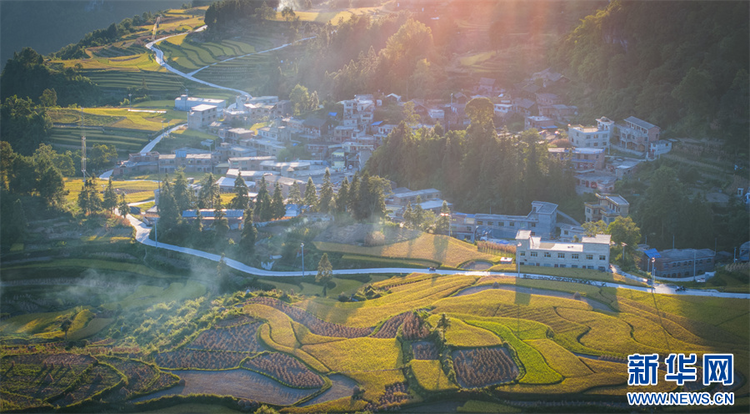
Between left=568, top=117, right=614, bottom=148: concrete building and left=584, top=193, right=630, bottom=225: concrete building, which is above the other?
left=568, top=117, right=614, bottom=148: concrete building

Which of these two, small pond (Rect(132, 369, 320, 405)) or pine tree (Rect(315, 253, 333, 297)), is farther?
pine tree (Rect(315, 253, 333, 297))

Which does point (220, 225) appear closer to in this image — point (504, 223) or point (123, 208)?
point (123, 208)

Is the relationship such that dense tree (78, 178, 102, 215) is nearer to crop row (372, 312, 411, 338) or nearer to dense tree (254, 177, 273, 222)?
dense tree (254, 177, 273, 222)

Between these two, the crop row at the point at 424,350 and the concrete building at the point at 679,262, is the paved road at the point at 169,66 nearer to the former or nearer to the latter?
the concrete building at the point at 679,262

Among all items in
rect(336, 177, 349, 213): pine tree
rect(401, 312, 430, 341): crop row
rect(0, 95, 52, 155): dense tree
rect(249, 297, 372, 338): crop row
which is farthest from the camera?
rect(0, 95, 52, 155): dense tree

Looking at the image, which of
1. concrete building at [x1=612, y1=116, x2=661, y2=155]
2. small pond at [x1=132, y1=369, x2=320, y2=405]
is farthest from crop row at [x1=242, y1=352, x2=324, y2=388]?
concrete building at [x1=612, y1=116, x2=661, y2=155]

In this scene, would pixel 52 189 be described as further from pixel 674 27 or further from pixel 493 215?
pixel 674 27

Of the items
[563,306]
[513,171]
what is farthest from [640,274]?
[513,171]
